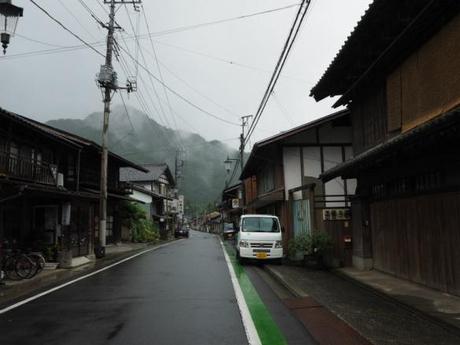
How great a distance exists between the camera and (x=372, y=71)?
540 inches

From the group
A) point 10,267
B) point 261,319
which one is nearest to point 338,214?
point 261,319

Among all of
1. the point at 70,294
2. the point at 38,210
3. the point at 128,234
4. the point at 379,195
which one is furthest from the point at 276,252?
the point at 128,234

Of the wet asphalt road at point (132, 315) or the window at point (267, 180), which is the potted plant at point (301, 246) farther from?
the window at point (267, 180)

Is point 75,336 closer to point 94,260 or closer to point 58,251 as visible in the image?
point 58,251

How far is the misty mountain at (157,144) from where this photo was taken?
4606 centimetres

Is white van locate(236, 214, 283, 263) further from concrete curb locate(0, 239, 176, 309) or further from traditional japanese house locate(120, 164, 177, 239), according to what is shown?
traditional japanese house locate(120, 164, 177, 239)

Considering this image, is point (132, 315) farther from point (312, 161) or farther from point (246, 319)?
point (312, 161)

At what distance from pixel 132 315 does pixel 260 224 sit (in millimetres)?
12017

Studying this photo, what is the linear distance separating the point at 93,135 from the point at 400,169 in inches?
2259

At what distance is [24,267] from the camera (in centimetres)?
1521

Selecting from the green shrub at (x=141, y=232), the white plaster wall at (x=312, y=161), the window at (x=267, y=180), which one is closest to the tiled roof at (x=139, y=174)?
the green shrub at (x=141, y=232)

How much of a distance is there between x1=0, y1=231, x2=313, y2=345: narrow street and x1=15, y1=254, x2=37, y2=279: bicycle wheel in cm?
219

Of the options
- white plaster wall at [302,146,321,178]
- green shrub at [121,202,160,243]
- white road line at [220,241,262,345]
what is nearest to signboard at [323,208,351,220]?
white road line at [220,241,262,345]

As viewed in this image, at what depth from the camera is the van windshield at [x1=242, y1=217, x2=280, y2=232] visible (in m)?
20.2
